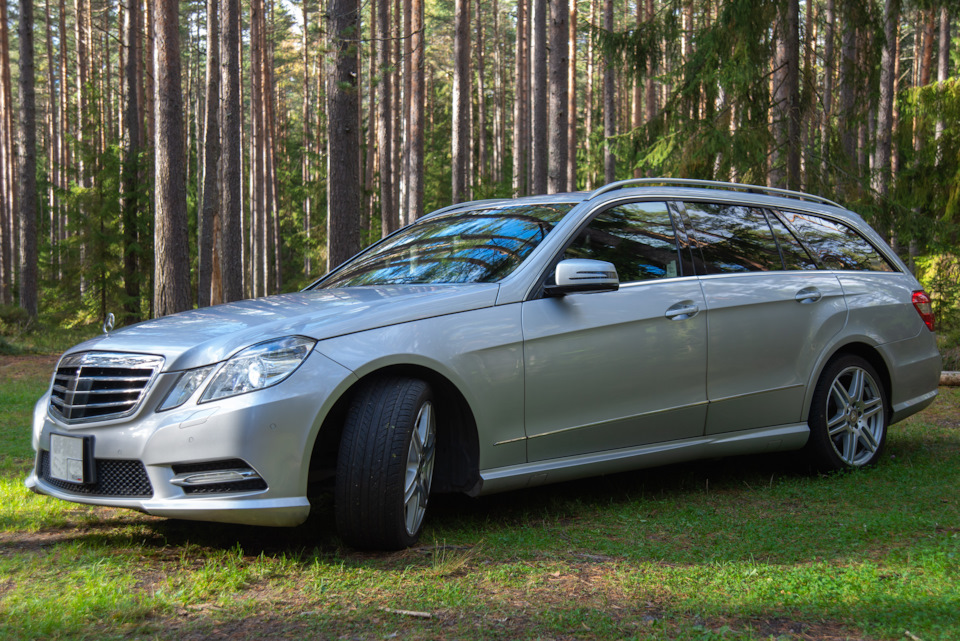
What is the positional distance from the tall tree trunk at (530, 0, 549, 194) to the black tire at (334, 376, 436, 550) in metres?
14.2

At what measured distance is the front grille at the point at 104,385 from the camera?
356cm

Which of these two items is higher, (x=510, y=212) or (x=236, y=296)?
(x=510, y=212)

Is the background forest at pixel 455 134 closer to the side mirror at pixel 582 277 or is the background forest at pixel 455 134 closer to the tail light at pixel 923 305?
the tail light at pixel 923 305

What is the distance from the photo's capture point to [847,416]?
18.0 feet

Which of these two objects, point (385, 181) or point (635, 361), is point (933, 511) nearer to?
point (635, 361)

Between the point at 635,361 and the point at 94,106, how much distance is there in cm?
2005

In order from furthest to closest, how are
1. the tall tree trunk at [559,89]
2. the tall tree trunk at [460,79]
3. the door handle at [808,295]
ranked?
the tall tree trunk at [460,79] → the tall tree trunk at [559,89] → the door handle at [808,295]

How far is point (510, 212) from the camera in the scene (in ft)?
16.2

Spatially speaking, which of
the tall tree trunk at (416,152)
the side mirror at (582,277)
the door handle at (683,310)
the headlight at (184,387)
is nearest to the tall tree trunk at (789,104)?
the door handle at (683,310)

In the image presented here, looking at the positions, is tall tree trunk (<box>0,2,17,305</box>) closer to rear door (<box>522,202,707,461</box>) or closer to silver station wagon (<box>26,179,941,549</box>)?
silver station wagon (<box>26,179,941,549</box>)

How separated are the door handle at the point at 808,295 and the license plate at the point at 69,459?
161 inches

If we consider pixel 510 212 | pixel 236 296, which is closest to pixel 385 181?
pixel 236 296

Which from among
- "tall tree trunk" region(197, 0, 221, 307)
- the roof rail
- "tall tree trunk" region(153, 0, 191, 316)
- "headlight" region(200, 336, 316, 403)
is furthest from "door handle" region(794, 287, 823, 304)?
"tall tree trunk" region(197, 0, 221, 307)

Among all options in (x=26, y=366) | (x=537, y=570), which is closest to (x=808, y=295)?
(x=537, y=570)
